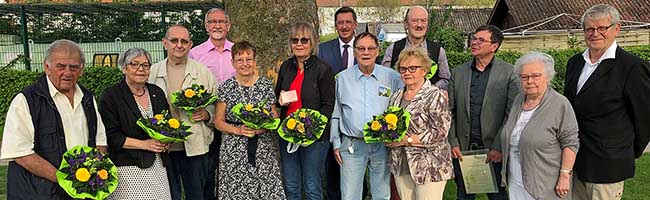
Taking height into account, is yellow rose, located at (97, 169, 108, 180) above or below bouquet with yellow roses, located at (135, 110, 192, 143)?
below

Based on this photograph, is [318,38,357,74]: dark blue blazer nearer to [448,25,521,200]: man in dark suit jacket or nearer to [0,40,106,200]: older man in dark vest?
[448,25,521,200]: man in dark suit jacket

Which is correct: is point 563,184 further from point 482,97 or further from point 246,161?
point 246,161

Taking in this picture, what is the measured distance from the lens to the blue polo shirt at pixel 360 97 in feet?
15.2

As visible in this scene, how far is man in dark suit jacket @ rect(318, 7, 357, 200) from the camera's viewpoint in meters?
5.39

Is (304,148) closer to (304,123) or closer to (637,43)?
(304,123)

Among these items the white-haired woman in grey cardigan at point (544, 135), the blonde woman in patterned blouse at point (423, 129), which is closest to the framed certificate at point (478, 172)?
the blonde woman in patterned blouse at point (423, 129)

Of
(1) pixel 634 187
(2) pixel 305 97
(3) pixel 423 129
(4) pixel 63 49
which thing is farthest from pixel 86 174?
(1) pixel 634 187

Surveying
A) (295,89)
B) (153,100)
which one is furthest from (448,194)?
(153,100)

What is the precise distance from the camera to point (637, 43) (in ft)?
67.7

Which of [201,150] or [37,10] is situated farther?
[37,10]

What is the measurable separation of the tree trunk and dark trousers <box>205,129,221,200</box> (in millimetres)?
1030

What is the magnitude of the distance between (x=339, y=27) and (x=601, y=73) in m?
2.35

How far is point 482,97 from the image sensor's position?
4.82 m

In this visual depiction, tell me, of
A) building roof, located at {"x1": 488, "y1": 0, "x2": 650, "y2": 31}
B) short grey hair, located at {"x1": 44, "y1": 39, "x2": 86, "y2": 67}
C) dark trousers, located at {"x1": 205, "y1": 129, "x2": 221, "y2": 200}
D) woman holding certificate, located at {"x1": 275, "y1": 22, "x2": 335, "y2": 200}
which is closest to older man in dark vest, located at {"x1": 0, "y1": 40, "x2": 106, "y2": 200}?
short grey hair, located at {"x1": 44, "y1": 39, "x2": 86, "y2": 67}
